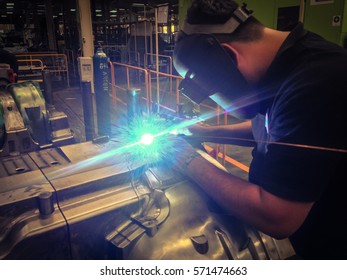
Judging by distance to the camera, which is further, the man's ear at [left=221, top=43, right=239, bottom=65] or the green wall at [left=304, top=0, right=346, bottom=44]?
the green wall at [left=304, top=0, right=346, bottom=44]

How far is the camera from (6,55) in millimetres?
7391

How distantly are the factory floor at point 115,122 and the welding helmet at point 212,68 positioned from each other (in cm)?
66

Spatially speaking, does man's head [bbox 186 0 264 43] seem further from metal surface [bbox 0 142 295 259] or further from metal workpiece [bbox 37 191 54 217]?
metal workpiece [bbox 37 191 54 217]

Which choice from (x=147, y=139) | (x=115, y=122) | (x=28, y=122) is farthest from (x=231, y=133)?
(x=115, y=122)

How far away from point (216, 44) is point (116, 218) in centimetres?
78

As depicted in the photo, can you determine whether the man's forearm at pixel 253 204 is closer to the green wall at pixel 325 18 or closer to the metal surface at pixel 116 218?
the metal surface at pixel 116 218

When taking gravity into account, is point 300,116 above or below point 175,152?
above

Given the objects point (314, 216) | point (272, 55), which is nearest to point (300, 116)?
point (272, 55)

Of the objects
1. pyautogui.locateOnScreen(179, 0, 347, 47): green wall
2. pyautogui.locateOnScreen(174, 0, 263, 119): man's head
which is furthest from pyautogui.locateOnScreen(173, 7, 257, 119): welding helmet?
pyautogui.locateOnScreen(179, 0, 347, 47): green wall

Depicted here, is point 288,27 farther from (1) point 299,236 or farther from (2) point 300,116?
(1) point 299,236

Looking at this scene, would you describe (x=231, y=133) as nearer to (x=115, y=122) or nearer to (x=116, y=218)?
(x=116, y=218)

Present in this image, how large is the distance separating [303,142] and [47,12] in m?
22.4

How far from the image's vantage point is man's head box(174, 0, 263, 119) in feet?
4.09

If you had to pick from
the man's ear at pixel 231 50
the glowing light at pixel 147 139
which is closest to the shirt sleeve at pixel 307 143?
the man's ear at pixel 231 50
